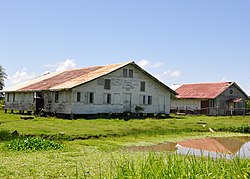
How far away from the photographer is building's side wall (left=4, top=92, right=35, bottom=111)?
38.8m

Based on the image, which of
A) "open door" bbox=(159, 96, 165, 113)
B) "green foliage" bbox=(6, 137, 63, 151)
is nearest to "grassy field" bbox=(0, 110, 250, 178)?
"green foliage" bbox=(6, 137, 63, 151)

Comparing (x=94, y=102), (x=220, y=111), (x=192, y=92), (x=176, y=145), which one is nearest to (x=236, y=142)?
(x=176, y=145)

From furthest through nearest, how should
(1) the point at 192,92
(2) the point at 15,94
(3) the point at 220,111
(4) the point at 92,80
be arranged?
(1) the point at 192,92 → (3) the point at 220,111 → (2) the point at 15,94 → (4) the point at 92,80

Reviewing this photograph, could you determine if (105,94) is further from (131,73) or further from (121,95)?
(131,73)

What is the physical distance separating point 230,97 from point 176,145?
3411 centimetres

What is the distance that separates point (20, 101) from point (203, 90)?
76.8 feet

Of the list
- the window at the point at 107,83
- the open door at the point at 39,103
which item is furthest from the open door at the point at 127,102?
the open door at the point at 39,103

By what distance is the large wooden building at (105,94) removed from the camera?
106 feet

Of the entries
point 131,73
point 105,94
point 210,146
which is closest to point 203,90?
point 131,73

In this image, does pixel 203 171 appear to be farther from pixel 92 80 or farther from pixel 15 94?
pixel 15 94

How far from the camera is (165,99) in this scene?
3800 centimetres

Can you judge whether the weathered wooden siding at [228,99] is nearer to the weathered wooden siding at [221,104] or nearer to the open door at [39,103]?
the weathered wooden siding at [221,104]

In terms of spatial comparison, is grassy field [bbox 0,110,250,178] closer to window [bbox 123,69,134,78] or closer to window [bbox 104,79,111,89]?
window [bbox 104,79,111,89]

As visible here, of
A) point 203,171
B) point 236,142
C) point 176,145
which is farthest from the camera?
point 236,142
